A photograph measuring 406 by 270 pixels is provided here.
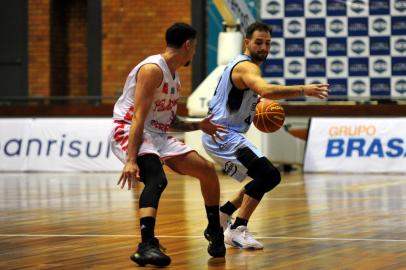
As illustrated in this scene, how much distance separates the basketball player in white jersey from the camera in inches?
229

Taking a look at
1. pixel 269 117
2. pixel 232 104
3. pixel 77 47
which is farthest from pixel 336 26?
pixel 232 104

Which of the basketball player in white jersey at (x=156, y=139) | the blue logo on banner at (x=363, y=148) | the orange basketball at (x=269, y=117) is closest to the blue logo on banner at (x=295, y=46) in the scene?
the blue logo on banner at (x=363, y=148)

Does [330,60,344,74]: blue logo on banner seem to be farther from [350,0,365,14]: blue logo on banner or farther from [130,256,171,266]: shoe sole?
[130,256,171,266]: shoe sole

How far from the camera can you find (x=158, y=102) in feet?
19.9

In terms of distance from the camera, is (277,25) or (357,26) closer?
(357,26)

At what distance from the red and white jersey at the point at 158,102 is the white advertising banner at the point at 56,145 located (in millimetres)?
11062

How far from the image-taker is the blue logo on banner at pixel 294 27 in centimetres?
1800

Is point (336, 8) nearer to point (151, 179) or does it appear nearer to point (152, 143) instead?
point (152, 143)

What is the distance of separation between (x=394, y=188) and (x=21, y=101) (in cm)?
923

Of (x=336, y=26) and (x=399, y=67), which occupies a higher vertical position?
(x=336, y=26)

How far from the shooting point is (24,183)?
47.6 ft

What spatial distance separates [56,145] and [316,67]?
4746 millimetres

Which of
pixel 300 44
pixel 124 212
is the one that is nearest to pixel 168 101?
pixel 124 212

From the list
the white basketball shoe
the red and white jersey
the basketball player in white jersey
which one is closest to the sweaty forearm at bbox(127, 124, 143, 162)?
the basketball player in white jersey
